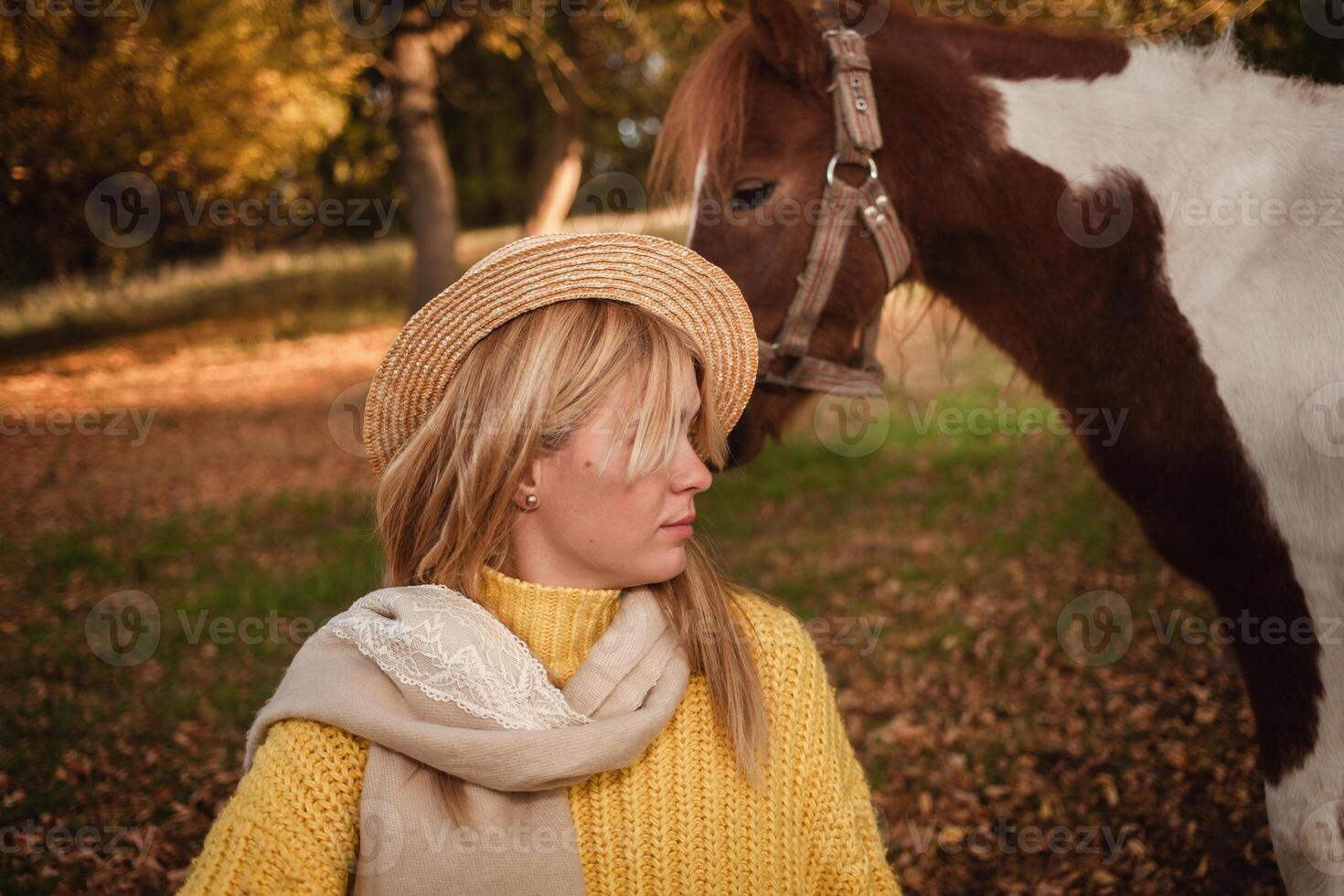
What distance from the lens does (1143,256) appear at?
227 cm

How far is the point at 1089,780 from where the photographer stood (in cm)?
378

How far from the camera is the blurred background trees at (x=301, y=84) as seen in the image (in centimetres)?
416

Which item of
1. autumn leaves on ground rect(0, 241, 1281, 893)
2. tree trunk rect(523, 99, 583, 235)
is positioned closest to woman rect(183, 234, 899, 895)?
autumn leaves on ground rect(0, 241, 1281, 893)

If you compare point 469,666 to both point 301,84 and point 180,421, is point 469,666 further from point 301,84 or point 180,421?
point 180,421

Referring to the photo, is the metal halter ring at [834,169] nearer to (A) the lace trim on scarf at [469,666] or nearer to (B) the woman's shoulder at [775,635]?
(B) the woman's shoulder at [775,635]

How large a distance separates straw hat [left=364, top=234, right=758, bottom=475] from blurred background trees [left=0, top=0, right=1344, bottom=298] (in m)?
1.76

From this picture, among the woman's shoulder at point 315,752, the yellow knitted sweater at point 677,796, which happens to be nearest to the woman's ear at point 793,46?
the yellow knitted sweater at point 677,796

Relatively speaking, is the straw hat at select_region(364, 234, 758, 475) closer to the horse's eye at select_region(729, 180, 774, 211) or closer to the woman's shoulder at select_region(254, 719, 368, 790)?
the woman's shoulder at select_region(254, 719, 368, 790)

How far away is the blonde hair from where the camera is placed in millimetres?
1555

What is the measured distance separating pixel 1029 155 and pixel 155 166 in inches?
229

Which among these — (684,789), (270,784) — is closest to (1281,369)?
(684,789)

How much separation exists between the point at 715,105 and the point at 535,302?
55.2 inches

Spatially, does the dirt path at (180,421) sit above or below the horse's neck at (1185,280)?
below

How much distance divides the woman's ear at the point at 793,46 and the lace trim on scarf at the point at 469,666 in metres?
1.89
